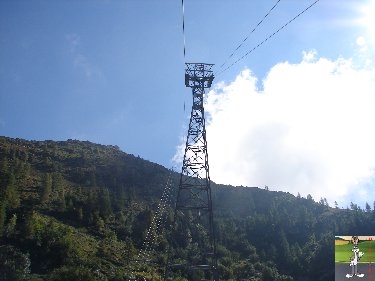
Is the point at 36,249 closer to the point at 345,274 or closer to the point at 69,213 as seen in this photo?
the point at 69,213

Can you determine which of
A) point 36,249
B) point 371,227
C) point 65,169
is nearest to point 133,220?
point 36,249

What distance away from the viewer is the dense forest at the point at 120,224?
65.5 metres

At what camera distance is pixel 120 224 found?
95562mm

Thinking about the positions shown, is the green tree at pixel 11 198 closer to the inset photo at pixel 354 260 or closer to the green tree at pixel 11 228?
the green tree at pixel 11 228

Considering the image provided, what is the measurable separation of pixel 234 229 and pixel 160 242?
30406mm

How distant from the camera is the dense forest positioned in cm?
6550

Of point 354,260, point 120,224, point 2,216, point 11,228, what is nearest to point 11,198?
point 2,216

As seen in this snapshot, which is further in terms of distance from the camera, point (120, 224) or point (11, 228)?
point (120, 224)

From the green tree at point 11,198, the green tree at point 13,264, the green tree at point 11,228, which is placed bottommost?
the green tree at point 13,264

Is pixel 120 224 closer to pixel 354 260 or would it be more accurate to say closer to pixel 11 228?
pixel 11 228

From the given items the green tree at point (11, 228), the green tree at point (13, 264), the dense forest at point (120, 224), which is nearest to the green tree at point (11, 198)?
the dense forest at point (120, 224)

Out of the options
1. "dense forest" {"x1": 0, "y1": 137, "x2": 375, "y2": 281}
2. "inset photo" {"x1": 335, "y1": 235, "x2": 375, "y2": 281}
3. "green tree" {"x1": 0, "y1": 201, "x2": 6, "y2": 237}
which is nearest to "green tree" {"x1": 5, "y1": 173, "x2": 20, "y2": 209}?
"dense forest" {"x1": 0, "y1": 137, "x2": 375, "y2": 281}

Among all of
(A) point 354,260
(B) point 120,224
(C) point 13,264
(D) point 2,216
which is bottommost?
(C) point 13,264

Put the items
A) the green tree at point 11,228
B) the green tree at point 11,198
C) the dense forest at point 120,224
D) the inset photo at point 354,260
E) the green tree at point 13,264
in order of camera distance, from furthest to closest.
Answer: the green tree at point 11,198 → the green tree at point 11,228 → the dense forest at point 120,224 → the green tree at point 13,264 → the inset photo at point 354,260
